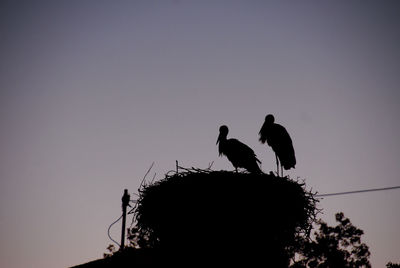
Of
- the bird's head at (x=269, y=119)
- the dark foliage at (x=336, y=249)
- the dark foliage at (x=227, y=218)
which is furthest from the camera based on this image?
the dark foliage at (x=336, y=249)

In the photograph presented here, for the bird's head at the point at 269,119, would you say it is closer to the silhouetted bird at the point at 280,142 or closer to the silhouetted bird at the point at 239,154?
the silhouetted bird at the point at 280,142

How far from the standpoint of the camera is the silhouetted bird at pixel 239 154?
8.22 metres

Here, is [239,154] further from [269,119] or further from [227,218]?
[227,218]

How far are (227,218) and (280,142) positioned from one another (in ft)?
13.4

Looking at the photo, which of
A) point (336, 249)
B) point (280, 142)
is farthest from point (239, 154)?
point (336, 249)

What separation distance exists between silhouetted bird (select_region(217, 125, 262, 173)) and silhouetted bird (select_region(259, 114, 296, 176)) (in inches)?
26.8

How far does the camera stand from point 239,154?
830cm

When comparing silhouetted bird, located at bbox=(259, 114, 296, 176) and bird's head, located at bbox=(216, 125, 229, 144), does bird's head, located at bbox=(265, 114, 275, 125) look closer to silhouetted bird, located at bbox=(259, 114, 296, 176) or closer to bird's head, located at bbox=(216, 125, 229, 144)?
silhouetted bird, located at bbox=(259, 114, 296, 176)

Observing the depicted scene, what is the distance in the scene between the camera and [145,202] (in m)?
5.80

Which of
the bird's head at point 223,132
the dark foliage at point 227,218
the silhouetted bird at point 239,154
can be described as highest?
the bird's head at point 223,132

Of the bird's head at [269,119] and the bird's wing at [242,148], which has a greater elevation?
the bird's head at [269,119]

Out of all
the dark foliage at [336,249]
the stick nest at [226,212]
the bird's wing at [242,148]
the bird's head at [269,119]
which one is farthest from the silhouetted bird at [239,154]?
the dark foliage at [336,249]

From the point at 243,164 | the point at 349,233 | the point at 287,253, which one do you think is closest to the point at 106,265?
the point at 243,164

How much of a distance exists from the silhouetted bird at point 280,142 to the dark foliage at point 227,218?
3093 millimetres
